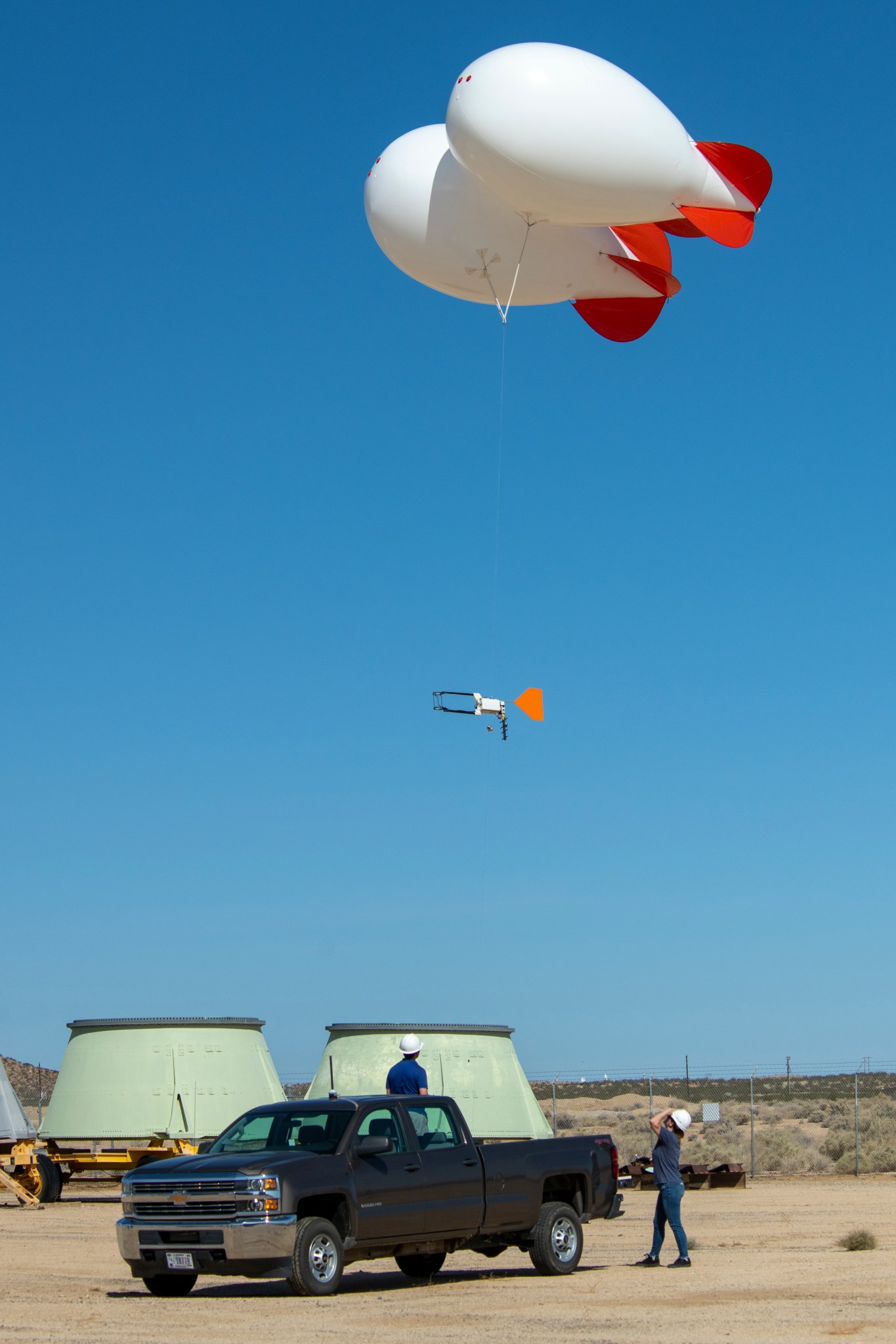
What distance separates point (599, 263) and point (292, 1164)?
11463 mm

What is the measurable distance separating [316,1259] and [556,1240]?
8.64ft

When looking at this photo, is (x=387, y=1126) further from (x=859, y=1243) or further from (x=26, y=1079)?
(x=26, y=1079)

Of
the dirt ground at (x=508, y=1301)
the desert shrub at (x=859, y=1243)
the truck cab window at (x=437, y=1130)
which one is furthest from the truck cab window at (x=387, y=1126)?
the desert shrub at (x=859, y=1243)

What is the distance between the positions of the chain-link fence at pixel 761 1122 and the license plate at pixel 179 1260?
19263 millimetres

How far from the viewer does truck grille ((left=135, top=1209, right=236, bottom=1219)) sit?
11.6m

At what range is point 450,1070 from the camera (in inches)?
897

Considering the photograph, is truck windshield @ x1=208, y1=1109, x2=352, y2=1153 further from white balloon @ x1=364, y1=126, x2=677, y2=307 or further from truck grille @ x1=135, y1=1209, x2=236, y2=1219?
white balloon @ x1=364, y1=126, x2=677, y2=307

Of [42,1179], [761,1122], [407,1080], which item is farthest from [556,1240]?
[761,1122]

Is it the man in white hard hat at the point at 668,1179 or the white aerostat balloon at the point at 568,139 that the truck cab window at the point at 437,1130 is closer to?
the man in white hard hat at the point at 668,1179

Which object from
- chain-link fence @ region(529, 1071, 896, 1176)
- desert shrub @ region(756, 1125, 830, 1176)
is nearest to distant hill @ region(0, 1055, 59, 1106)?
chain-link fence @ region(529, 1071, 896, 1176)

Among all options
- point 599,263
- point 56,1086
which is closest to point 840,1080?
point 56,1086

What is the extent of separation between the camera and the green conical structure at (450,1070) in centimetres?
2255

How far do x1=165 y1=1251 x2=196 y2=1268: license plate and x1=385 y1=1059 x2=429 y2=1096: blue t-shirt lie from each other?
3432mm

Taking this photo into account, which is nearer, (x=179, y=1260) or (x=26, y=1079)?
(x=179, y=1260)
